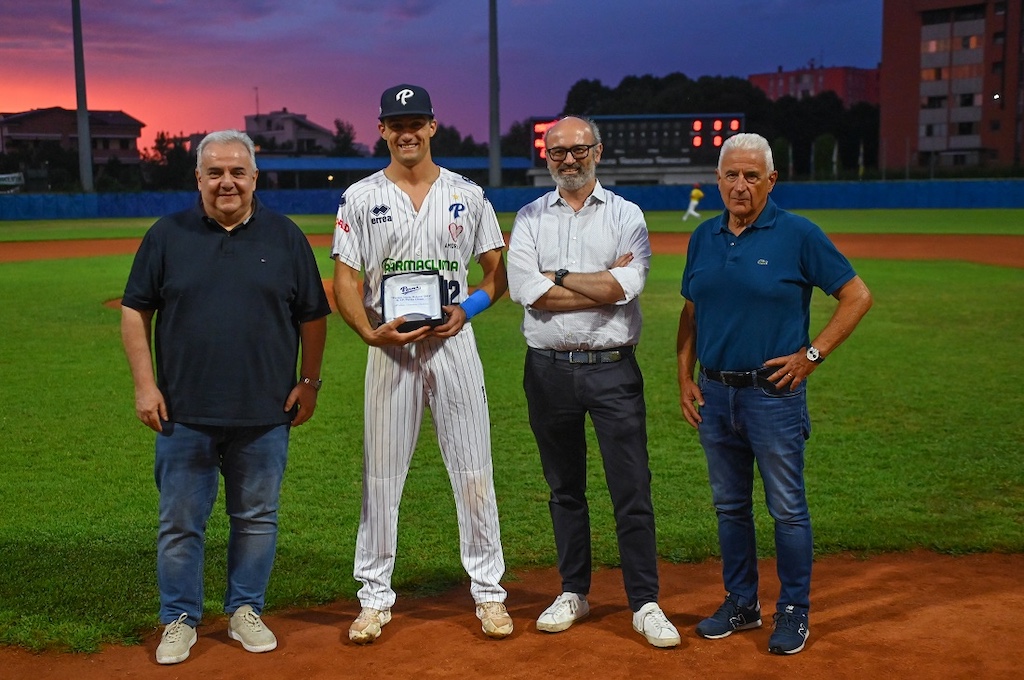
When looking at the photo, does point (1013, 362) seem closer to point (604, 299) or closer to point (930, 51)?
point (604, 299)

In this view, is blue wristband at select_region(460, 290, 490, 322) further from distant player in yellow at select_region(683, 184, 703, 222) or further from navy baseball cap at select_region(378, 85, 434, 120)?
distant player in yellow at select_region(683, 184, 703, 222)

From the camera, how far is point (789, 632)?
404cm

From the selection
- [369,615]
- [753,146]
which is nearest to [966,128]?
[753,146]

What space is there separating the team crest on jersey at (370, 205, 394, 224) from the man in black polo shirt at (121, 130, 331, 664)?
0.31 metres

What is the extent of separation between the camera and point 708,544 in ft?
18.2

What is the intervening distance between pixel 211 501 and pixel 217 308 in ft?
2.61

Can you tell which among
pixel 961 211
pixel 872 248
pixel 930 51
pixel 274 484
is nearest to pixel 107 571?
pixel 274 484

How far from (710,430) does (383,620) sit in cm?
158

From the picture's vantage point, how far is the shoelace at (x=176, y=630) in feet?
13.2

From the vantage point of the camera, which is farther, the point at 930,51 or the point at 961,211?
the point at 930,51

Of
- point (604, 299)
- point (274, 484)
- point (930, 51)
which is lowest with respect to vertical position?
point (274, 484)

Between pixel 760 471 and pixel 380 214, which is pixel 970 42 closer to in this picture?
pixel 760 471

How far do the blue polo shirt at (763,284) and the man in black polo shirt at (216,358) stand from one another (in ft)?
5.31

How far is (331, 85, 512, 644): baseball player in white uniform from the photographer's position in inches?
165
